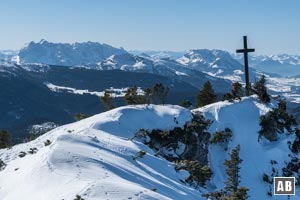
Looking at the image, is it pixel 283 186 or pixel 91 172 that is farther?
pixel 283 186

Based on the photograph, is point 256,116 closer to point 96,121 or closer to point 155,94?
point 155,94

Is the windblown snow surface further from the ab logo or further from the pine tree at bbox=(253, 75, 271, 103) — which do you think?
the ab logo

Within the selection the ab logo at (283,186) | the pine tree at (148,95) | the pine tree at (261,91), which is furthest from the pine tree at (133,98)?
the ab logo at (283,186)

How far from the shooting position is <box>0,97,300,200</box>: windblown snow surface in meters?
24.7

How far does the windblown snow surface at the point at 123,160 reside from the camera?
2467 centimetres

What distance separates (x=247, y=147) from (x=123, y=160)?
25641 millimetres

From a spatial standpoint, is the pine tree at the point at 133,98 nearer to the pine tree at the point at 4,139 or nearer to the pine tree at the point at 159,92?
the pine tree at the point at 159,92

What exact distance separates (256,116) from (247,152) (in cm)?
595

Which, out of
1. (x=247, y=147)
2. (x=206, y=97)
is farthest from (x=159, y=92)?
(x=206, y=97)

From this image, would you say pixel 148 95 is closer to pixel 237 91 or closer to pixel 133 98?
pixel 133 98

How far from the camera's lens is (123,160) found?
3225 cm

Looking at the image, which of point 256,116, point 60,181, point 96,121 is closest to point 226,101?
point 256,116

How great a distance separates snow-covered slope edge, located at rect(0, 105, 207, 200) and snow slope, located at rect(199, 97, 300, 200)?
13.8 m

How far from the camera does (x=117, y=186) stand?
944 inches
